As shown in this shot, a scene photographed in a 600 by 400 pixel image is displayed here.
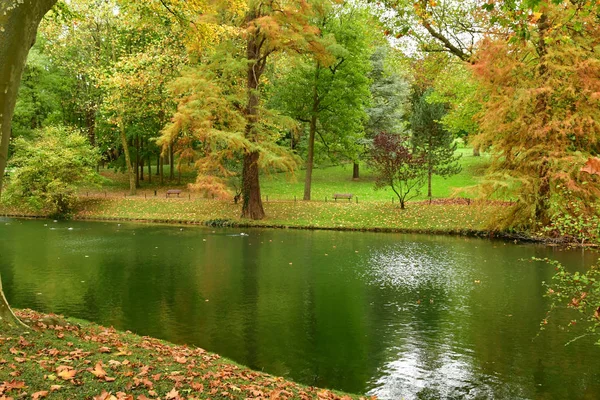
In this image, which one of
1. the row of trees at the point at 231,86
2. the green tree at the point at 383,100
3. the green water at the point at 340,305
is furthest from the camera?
the green tree at the point at 383,100

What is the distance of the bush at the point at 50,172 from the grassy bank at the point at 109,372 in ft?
85.2

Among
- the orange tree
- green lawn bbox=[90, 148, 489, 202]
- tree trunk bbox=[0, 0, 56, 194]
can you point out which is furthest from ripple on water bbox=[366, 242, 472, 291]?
green lawn bbox=[90, 148, 489, 202]

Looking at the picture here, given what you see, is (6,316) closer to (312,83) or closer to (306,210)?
(306,210)

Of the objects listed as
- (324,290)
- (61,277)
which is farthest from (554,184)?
(61,277)

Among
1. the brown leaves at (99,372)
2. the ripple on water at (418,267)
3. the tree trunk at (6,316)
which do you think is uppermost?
the tree trunk at (6,316)

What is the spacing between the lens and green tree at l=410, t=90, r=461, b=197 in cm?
3272

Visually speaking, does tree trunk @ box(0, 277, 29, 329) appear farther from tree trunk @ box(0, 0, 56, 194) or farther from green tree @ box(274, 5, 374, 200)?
green tree @ box(274, 5, 374, 200)

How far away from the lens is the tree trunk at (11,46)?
19.3ft

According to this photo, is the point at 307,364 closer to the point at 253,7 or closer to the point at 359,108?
the point at 253,7

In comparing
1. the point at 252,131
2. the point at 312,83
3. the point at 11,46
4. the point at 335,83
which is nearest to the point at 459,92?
the point at 335,83

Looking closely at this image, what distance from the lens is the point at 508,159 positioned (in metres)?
22.8

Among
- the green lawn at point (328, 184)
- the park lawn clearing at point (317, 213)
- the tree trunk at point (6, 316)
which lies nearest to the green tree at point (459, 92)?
the park lawn clearing at point (317, 213)

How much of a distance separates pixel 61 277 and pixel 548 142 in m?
19.0

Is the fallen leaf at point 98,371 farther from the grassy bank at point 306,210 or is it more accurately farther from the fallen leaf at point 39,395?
the grassy bank at point 306,210
